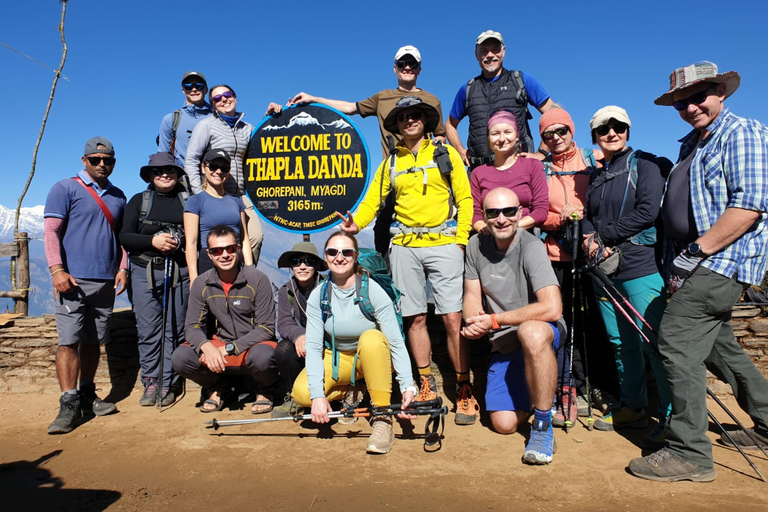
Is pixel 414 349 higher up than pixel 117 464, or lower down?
higher up

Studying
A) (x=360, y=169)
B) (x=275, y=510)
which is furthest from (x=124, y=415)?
(x=360, y=169)

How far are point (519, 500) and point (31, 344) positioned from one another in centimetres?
641

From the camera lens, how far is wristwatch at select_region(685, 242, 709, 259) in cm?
361

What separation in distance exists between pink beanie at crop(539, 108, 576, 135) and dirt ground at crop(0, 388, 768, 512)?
9.76 ft

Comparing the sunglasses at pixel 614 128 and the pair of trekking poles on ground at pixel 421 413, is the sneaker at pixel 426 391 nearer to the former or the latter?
the pair of trekking poles on ground at pixel 421 413

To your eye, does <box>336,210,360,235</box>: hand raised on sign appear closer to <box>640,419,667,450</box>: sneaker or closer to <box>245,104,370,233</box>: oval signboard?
<box>245,104,370,233</box>: oval signboard

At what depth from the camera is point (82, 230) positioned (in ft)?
17.5

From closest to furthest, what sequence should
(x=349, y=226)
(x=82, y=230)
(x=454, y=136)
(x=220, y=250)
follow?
1. (x=349, y=226)
2. (x=220, y=250)
3. (x=82, y=230)
4. (x=454, y=136)

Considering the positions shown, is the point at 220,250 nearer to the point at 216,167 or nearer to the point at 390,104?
the point at 216,167

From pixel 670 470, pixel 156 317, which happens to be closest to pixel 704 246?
pixel 670 470

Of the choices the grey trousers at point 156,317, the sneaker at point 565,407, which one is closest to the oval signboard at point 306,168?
the grey trousers at point 156,317

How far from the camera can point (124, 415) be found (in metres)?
5.43

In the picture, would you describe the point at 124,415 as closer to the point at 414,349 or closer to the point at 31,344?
the point at 31,344

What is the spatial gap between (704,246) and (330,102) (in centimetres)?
446
